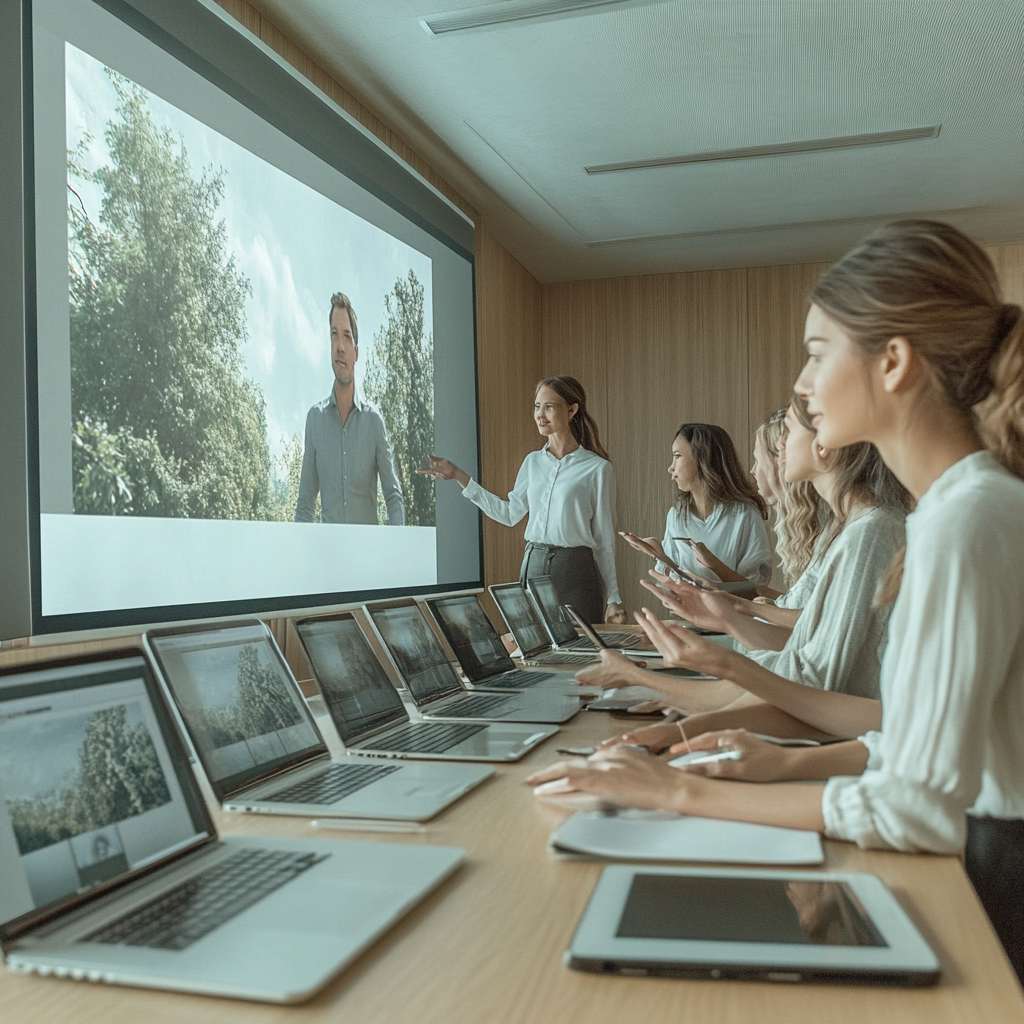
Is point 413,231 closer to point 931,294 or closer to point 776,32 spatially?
point 776,32

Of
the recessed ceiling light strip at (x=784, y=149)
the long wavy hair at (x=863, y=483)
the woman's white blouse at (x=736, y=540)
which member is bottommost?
the woman's white blouse at (x=736, y=540)

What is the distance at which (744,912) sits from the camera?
96cm

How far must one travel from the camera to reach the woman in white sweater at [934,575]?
3.52 ft

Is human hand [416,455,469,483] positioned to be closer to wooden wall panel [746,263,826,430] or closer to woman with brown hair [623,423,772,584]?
woman with brown hair [623,423,772,584]

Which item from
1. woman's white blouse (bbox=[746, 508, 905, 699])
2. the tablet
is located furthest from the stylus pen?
woman's white blouse (bbox=[746, 508, 905, 699])

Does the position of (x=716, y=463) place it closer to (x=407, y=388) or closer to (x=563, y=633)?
(x=407, y=388)

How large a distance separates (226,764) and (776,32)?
142 inches

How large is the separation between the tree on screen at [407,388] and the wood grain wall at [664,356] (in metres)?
2.84

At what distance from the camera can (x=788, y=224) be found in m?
6.52

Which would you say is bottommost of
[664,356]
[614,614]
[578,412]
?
[614,614]

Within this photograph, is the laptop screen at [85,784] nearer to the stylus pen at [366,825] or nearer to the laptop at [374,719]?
the stylus pen at [366,825]

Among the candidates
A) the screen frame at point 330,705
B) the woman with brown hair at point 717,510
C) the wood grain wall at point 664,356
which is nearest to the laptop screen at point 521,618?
the screen frame at point 330,705

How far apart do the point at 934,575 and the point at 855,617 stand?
2.87ft

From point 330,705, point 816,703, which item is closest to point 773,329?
point 816,703
